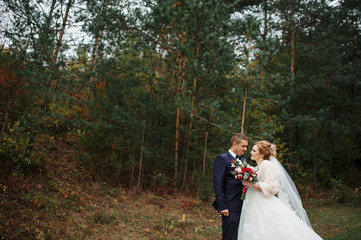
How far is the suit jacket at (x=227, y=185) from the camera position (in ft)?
12.8

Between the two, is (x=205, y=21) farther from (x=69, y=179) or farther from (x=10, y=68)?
(x=69, y=179)

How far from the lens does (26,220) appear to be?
247 inches

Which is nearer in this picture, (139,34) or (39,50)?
(39,50)

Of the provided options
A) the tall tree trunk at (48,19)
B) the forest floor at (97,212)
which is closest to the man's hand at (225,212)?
the forest floor at (97,212)

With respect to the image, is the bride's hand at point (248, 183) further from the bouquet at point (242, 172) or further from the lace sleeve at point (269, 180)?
the lace sleeve at point (269, 180)

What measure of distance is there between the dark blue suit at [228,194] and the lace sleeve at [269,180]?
35 cm

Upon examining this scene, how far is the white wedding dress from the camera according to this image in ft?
12.6

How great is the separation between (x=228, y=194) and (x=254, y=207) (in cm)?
45

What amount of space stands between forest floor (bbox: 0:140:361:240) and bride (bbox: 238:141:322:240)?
3.46 m

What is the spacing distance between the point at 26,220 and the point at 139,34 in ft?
23.8

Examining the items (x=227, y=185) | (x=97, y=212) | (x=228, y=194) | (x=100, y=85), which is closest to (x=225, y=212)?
(x=228, y=194)

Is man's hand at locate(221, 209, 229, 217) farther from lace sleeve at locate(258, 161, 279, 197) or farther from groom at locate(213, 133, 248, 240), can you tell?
lace sleeve at locate(258, 161, 279, 197)

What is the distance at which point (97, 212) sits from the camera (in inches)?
297

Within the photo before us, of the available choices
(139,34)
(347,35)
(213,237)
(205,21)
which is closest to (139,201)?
(213,237)
